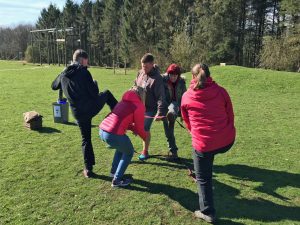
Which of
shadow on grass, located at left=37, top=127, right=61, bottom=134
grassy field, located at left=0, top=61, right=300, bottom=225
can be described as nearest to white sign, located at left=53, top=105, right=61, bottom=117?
grassy field, located at left=0, top=61, right=300, bottom=225

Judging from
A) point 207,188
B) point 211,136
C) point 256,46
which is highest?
point 256,46

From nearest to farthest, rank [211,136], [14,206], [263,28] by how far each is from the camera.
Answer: [211,136]
[14,206]
[263,28]

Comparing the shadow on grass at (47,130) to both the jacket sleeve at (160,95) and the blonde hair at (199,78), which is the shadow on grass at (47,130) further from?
the blonde hair at (199,78)

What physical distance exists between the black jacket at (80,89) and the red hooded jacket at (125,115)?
0.58 metres

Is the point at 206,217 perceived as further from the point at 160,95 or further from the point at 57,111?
the point at 57,111

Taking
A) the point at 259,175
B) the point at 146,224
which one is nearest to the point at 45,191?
the point at 146,224

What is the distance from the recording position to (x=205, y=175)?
4.25 m

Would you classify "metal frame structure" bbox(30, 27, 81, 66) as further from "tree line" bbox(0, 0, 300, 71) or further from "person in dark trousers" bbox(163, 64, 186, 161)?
"person in dark trousers" bbox(163, 64, 186, 161)

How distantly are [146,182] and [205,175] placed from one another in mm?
1580

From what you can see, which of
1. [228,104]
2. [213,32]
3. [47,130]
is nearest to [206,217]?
[228,104]

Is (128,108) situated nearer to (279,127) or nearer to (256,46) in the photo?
(279,127)

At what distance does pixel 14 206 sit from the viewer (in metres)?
4.72

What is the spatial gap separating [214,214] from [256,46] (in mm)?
41899

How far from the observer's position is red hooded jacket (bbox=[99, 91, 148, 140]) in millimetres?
4828
